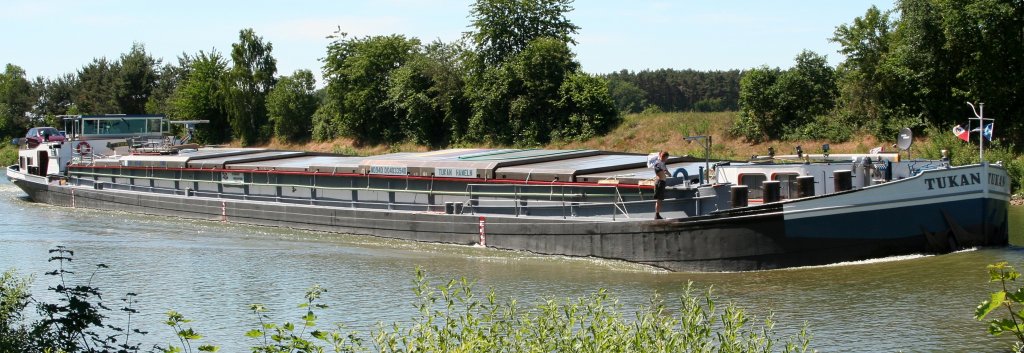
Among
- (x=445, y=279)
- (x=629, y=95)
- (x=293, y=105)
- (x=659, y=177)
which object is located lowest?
(x=445, y=279)

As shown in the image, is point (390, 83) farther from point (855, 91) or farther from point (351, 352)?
point (351, 352)

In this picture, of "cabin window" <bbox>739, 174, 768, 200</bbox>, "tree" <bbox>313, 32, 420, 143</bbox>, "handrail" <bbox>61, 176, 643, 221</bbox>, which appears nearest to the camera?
"cabin window" <bbox>739, 174, 768, 200</bbox>

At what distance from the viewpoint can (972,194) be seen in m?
19.7

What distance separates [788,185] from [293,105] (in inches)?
1980

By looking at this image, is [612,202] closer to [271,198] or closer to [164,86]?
[271,198]

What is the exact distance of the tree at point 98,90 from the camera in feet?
270

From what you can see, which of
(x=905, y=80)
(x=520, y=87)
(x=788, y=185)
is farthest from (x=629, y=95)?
(x=788, y=185)

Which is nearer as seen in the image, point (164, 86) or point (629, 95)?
point (164, 86)

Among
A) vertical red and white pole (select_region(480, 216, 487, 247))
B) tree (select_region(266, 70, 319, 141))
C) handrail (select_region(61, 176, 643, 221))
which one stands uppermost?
tree (select_region(266, 70, 319, 141))

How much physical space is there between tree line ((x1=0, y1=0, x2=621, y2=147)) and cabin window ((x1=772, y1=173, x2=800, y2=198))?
2953 centimetres

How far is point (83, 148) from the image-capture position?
39.7m

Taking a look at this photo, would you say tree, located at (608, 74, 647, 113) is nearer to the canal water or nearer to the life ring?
the life ring

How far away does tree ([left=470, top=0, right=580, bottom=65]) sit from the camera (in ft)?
182

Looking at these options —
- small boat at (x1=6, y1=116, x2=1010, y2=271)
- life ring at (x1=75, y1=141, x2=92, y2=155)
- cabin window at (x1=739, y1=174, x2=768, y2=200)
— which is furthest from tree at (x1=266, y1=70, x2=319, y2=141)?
cabin window at (x1=739, y1=174, x2=768, y2=200)
